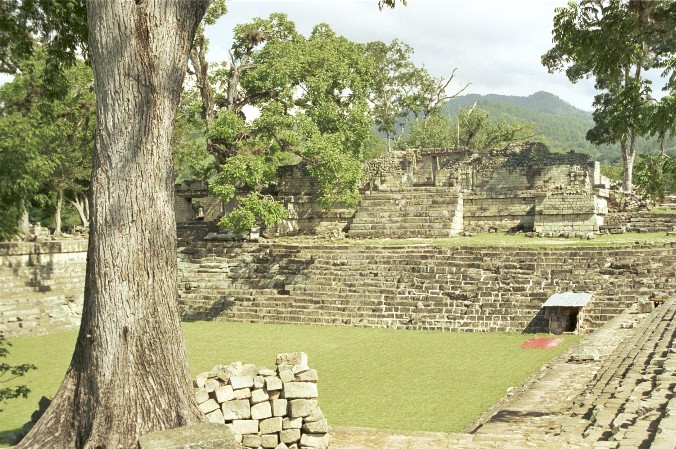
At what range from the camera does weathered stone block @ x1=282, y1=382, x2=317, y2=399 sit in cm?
695

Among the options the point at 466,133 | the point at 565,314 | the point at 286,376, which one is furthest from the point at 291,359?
the point at 466,133

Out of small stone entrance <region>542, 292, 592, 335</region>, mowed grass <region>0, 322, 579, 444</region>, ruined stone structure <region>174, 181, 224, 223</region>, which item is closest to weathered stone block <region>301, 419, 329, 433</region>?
mowed grass <region>0, 322, 579, 444</region>

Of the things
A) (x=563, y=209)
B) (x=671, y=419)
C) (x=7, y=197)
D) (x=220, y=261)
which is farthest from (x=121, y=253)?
(x=563, y=209)

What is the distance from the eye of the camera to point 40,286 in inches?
866

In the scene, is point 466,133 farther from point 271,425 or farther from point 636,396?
point 271,425

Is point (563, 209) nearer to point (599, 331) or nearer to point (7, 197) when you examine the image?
point (599, 331)

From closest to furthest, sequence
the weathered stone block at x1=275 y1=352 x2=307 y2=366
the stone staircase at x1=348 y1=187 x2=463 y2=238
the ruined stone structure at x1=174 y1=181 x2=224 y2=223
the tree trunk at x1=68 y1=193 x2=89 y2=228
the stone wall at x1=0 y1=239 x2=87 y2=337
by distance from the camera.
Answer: the weathered stone block at x1=275 y1=352 x2=307 y2=366, the stone wall at x1=0 y1=239 x2=87 y2=337, the stone staircase at x1=348 y1=187 x2=463 y2=238, the ruined stone structure at x1=174 y1=181 x2=224 y2=223, the tree trunk at x1=68 y1=193 x2=89 y2=228

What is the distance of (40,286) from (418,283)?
11.7 metres

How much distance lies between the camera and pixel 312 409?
699 centimetres

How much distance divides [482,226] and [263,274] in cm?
963

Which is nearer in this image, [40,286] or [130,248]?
[130,248]

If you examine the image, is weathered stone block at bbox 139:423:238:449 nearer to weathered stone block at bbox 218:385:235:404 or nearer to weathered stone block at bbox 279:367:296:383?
weathered stone block at bbox 218:385:235:404

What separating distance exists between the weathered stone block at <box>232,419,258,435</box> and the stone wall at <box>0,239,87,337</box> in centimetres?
1360

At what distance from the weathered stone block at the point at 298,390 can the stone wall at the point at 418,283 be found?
10905mm
